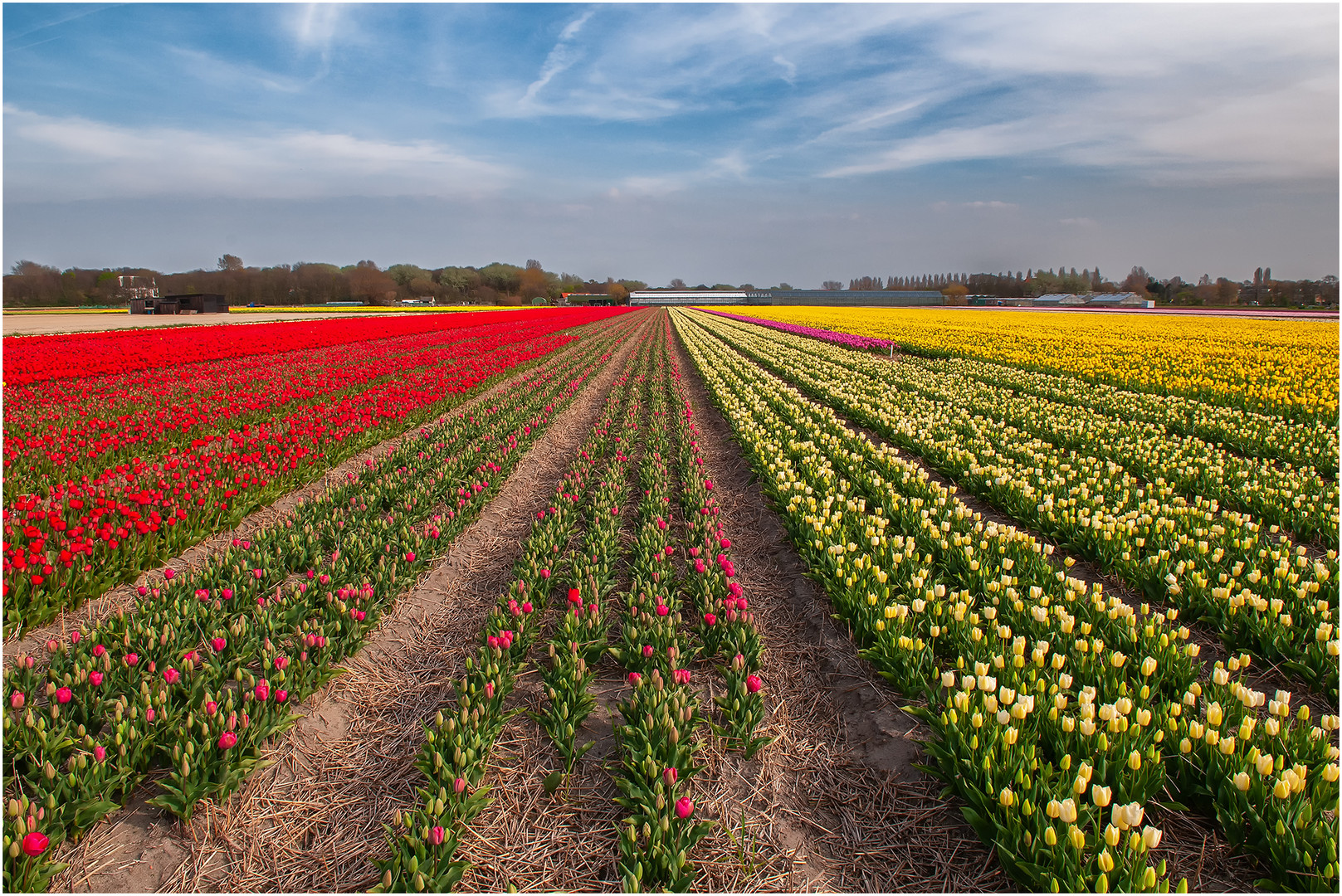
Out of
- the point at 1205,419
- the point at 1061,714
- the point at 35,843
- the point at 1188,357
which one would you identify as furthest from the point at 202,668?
the point at 1188,357

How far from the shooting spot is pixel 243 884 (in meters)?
2.86

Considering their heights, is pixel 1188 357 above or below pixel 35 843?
above

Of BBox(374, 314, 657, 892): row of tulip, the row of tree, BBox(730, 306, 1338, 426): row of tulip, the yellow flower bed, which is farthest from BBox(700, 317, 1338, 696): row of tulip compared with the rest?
the row of tree

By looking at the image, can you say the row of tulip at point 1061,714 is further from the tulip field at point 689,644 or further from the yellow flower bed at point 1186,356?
the yellow flower bed at point 1186,356

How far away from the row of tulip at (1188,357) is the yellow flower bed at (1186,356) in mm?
29

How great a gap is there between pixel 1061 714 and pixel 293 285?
137343mm

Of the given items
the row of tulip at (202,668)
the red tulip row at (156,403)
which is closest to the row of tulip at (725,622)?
the row of tulip at (202,668)

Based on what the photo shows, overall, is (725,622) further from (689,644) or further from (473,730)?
(473,730)

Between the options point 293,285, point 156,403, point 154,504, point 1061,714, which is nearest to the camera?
point 1061,714

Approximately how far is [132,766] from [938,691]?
14.8ft

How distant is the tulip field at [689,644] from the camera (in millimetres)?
2887

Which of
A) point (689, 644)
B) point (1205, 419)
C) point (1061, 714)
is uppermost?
point (1205, 419)

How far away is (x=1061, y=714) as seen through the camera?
11.0 feet

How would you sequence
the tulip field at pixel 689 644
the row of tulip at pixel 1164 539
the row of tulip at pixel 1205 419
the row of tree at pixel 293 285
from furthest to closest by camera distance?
the row of tree at pixel 293 285
the row of tulip at pixel 1205 419
the row of tulip at pixel 1164 539
the tulip field at pixel 689 644
